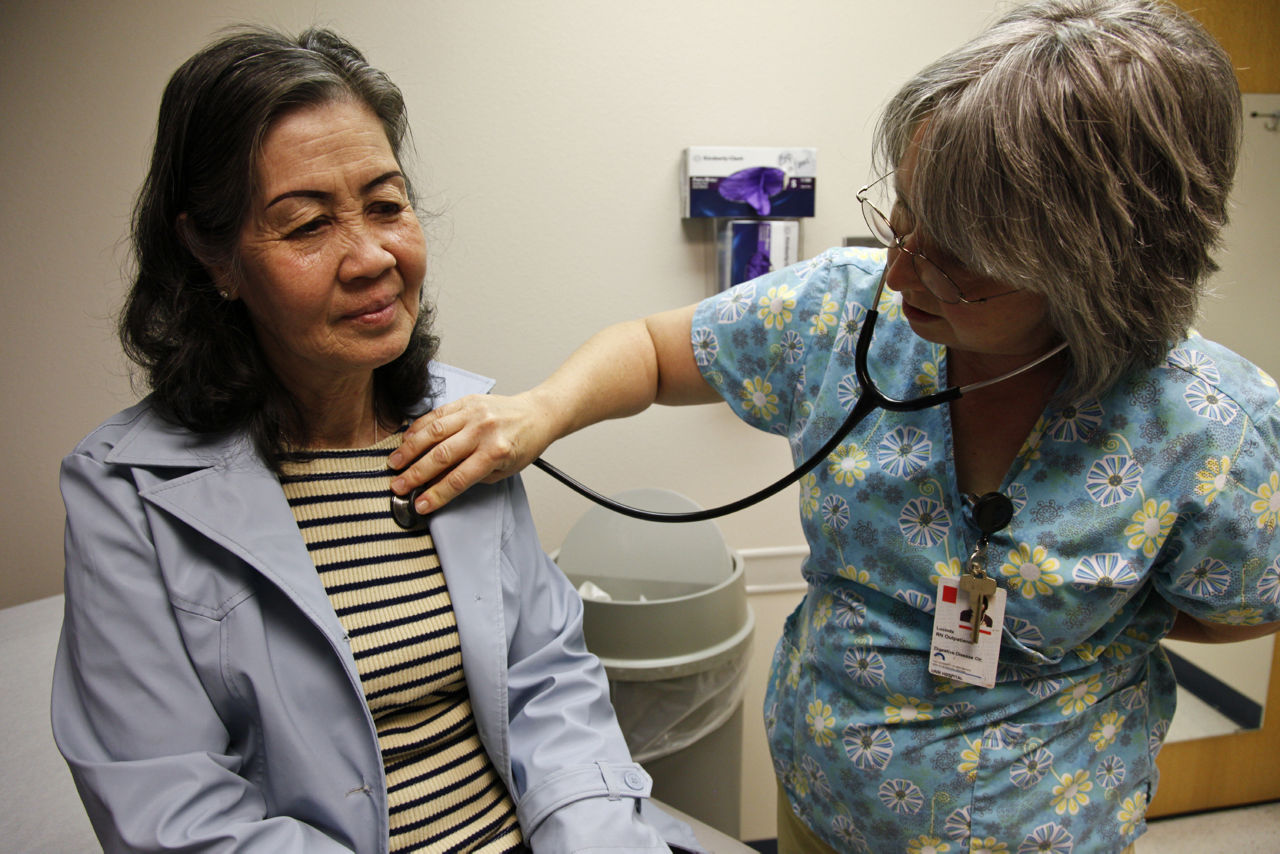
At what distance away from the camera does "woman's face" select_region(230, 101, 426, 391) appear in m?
0.82

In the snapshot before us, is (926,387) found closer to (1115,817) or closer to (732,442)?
(1115,817)

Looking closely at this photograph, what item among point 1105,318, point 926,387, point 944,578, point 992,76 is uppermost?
point 992,76

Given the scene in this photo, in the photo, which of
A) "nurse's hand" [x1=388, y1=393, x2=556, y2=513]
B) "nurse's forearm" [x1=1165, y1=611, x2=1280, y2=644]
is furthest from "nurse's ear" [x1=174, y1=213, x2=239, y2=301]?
"nurse's forearm" [x1=1165, y1=611, x2=1280, y2=644]

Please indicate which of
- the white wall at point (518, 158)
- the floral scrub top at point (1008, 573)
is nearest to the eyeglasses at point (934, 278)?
the floral scrub top at point (1008, 573)

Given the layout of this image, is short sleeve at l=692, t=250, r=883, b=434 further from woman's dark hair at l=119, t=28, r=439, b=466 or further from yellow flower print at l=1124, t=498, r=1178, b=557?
woman's dark hair at l=119, t=28, r=439, b=466

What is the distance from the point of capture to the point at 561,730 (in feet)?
3.20

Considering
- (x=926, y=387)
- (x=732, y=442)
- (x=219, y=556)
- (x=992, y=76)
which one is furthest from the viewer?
(x=732, y=442)

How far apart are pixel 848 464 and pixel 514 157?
39.2 inches

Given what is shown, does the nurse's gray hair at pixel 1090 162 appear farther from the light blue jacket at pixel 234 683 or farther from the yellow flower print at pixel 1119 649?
the light blue jacket at pixel 234 683

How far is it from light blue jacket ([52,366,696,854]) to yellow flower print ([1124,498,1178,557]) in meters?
0.64

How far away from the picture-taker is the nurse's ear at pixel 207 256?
854 millimetres

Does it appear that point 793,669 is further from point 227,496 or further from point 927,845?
point 227,496

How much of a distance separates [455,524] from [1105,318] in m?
0.76

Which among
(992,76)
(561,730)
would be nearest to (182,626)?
(561,730)
